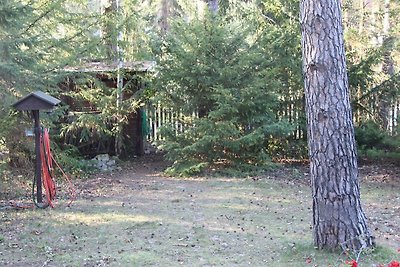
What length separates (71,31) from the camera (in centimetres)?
1152

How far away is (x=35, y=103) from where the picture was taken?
23.7 ft

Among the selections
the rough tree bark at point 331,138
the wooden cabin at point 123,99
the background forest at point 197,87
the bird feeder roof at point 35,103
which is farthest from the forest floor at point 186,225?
the wooden cabin at point 123,99

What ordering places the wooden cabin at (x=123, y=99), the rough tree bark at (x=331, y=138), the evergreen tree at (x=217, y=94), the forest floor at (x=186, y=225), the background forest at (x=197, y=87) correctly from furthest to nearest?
1. the wooden cabin at (x=123, y=99)
2. the evergreen tree at (x=217, y=94)
3. the background forest at (x=197, y=87)
4. the forest floor at (x=186, y=225)
5. the rough tree bark at (x=331, y=138)

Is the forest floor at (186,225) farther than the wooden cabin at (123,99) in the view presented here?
No

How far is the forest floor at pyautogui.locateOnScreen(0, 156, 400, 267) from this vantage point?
4945 millimetres

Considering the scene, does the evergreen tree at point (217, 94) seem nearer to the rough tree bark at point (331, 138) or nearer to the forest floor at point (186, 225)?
the forest floor at point (186, 225)

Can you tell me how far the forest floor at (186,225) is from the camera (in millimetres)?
4945

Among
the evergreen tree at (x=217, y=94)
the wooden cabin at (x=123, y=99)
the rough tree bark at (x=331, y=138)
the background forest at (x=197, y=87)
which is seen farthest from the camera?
the wooden cabin at (x=123, y=99)

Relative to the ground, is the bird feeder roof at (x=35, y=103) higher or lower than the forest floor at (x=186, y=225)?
higher

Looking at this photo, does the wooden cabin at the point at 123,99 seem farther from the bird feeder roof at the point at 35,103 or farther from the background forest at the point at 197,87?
the bird feeder roof at the point at 35,103

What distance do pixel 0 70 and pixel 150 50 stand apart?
458 cm

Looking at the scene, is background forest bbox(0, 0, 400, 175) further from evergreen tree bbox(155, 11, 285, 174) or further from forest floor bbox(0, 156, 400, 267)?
forest floor bbox(0, 156, 400, 267)

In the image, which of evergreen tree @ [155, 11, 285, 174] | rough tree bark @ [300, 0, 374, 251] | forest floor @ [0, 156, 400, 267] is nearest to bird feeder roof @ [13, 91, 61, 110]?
forest floor @ [0, 156, 400, 267]

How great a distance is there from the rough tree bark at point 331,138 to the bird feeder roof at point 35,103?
420 centimetres
